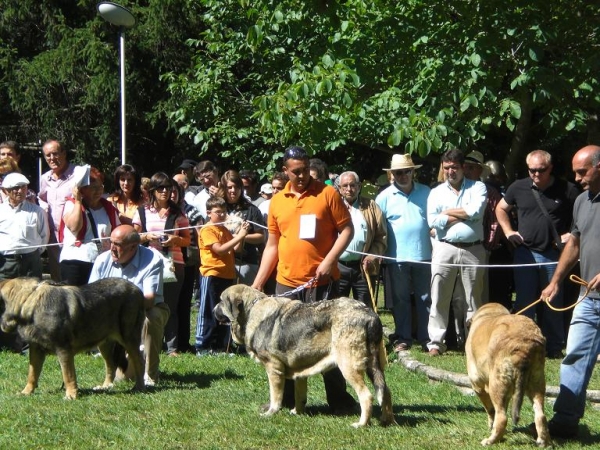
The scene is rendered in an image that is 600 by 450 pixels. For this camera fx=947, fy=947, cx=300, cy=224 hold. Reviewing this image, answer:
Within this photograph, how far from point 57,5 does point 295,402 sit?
1940 cm

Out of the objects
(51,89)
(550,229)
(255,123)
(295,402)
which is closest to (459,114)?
(550,229)

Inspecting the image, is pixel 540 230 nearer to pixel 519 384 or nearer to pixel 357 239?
pixel 357 239

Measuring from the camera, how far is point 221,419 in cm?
733

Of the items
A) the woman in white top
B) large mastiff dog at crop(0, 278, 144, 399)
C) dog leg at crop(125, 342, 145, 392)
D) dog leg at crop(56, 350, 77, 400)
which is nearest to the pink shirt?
the woman in white top

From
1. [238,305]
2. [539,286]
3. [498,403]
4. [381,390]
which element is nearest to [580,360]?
[498,403]

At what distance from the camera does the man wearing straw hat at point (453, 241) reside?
35.2 feet

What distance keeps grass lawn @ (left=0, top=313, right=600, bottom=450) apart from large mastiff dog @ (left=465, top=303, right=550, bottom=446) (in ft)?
0.68

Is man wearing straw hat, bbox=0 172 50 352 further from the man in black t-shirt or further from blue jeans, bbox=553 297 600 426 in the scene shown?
blue jeans, bbox=553 297 600 426

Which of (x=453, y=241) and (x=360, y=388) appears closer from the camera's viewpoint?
(x=360, y=388)

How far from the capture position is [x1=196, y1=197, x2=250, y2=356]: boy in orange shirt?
35.1ft

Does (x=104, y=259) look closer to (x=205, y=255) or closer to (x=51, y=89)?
(x=205, y=255)

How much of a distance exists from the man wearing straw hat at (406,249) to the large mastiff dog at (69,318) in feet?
11.8

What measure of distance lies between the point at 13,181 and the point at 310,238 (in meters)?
4.17

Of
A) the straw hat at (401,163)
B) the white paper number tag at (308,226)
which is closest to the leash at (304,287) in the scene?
the white paper number tag at (308,226)
